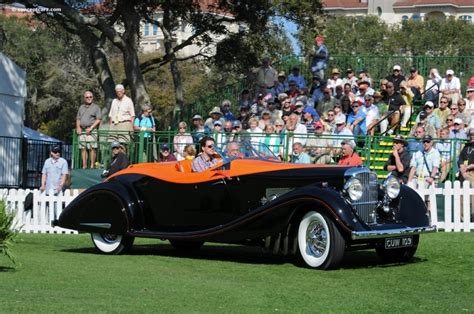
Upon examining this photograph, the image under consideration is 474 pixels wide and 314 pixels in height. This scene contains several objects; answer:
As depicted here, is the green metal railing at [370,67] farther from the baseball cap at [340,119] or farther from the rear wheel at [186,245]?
the rear wheel at [186,245]

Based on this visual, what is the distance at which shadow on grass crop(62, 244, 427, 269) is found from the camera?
43.7ft

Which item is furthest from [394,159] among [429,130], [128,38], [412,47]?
[412,47]

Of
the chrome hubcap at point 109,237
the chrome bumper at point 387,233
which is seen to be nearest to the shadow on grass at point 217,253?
the chrome hubcap at point 109,237

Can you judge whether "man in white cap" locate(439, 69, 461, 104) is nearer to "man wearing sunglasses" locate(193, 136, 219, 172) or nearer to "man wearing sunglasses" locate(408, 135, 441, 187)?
"man wearing sunglasses" locate(408, 135, 441, 187)

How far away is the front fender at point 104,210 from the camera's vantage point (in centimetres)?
1445

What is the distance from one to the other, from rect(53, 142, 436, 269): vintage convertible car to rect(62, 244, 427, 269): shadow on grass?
255mm

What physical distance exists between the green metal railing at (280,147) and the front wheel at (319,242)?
5.63 metres

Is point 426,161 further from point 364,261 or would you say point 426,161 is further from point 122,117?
point 122,117

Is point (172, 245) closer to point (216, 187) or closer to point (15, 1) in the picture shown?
point (216, 187)

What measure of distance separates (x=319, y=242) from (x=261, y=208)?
906 millimetres

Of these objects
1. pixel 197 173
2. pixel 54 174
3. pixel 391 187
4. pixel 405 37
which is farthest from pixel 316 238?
pixel 405 37

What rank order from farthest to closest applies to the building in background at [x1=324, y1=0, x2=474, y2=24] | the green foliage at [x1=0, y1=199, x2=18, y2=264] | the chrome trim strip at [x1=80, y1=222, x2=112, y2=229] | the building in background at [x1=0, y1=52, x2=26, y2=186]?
the building in background at [x1=324, y1=0, x2=474, y2=24] → the building in background at [x1=0, y1=52, x2=26, y2=186] → the chrome trim strip at [x1=80, y1=222, x2=112, y2=229] → the green foliage at [x1=0, y1=199, x2=18, y2=264]

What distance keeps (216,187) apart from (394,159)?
5.81m

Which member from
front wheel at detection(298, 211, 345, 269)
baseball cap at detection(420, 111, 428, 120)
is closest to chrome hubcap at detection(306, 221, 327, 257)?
front wheel at detection(298, 211, 345, 269)
